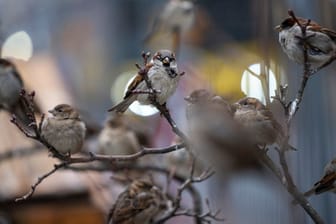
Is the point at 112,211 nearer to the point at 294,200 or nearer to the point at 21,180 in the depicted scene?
the point at 294,200

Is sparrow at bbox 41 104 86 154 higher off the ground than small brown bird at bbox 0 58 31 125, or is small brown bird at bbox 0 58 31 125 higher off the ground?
small brown bird at bbox 0 58 31 125

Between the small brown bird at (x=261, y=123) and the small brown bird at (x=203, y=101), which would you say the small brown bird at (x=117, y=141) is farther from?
the small brown bird at (x=261, y=123)

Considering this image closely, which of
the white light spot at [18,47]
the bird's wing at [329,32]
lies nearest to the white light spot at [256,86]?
the bird's wing at [329,32]

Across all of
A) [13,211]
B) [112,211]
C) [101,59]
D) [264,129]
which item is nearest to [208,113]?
[264,129]

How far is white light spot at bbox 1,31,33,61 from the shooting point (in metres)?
2.32

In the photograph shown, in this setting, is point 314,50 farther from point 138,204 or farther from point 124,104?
point 138,204

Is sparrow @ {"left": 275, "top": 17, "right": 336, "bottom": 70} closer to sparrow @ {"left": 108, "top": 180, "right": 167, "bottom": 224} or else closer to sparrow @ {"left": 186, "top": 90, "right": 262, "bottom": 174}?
sparrow @ {"left": 186, "top": 90, "right": 262, "bottom": 174}

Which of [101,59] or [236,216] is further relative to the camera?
[101,59]

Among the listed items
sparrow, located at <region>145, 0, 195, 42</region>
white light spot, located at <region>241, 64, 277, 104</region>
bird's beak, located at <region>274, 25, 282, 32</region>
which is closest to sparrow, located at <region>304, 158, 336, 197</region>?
white light spot, located at <region>241, 64, 277, 104</region>

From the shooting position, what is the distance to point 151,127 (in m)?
2.49

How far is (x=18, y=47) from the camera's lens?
265 cm

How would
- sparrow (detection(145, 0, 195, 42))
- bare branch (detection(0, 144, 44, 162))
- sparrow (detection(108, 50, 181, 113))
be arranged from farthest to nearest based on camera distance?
sparrow (detection(145, 0, 195, 42)) → bare branch (detection(0, 144, 44, 162)) → sparrow (detection(108, 50, 181, 113))

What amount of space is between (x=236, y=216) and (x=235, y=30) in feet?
4.76

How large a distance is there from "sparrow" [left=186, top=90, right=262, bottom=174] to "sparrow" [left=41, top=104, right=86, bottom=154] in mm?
518
